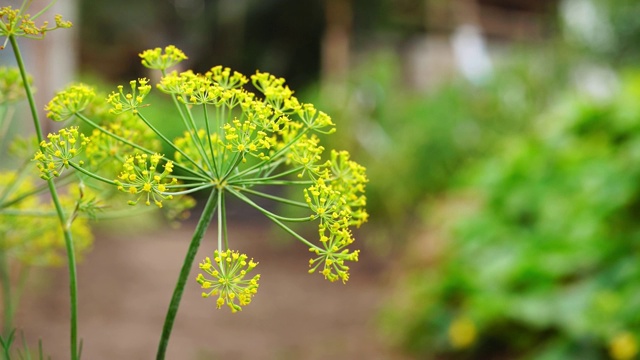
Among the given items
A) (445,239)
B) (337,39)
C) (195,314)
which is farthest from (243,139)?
(337,39)

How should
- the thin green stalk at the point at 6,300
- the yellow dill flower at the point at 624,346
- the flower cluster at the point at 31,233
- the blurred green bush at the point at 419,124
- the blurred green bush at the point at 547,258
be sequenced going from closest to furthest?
the thin green stalk at the point at 6,300 < the flower cluster at the point at 31,233 < the yellow dill flower at the point at 624,346 < the blurred green bush at the point at 547,258 < the blurred green bush at the point at 419,124

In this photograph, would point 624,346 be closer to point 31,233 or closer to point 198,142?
point 31,233

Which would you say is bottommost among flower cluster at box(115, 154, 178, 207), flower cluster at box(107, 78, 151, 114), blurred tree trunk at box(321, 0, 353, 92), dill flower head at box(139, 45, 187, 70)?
flower cluster at box(115, 154, 178, 207)

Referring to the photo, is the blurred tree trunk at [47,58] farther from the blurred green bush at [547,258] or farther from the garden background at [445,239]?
the blurred green bush at [547,258]

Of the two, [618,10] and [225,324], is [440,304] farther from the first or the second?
[618,10]

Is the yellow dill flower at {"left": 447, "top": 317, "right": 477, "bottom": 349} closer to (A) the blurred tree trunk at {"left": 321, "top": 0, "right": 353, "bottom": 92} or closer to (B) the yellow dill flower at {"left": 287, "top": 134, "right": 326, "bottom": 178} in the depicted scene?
(B) the yellow dill flower at {"left": 287, "top": 134, "right": 326, "bottom": 178}

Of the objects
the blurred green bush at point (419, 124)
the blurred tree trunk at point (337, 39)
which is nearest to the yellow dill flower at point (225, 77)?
the blurred green bush at point (419, 124)

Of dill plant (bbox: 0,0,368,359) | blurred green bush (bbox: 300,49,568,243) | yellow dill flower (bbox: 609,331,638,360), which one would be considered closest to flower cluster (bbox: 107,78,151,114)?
dill plant (bbox: 0,0,368,359)
